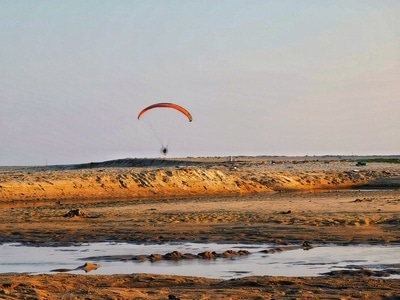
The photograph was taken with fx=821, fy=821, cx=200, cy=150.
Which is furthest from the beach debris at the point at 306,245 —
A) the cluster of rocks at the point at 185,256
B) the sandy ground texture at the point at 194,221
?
the cluster of rocks at the point at 185,256

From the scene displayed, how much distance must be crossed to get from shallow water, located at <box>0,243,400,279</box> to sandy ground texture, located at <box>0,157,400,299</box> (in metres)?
0.94

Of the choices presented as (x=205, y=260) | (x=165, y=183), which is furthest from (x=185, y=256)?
(x=165, y=183)

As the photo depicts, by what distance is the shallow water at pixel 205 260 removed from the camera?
1421 cm

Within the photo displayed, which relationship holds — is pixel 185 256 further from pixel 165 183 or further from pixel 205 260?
pixel 165 183

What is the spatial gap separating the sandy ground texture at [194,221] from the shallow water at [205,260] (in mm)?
938

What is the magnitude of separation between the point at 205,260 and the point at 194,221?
26.2 ft

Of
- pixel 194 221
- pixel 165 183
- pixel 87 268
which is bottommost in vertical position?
pixel 87 268

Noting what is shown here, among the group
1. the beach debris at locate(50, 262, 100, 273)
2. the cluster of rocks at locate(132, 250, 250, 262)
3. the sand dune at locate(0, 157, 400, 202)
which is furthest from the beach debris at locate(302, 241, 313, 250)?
the sand dune at locate(0, 157, 400, 202)

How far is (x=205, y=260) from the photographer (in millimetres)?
15719

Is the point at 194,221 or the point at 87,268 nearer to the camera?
the point at 87,268

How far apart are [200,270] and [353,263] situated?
9.11ft

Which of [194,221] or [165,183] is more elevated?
[165,183]

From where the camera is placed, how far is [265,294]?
11.4 metres

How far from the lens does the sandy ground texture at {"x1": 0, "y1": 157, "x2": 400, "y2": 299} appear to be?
38.7 ft
